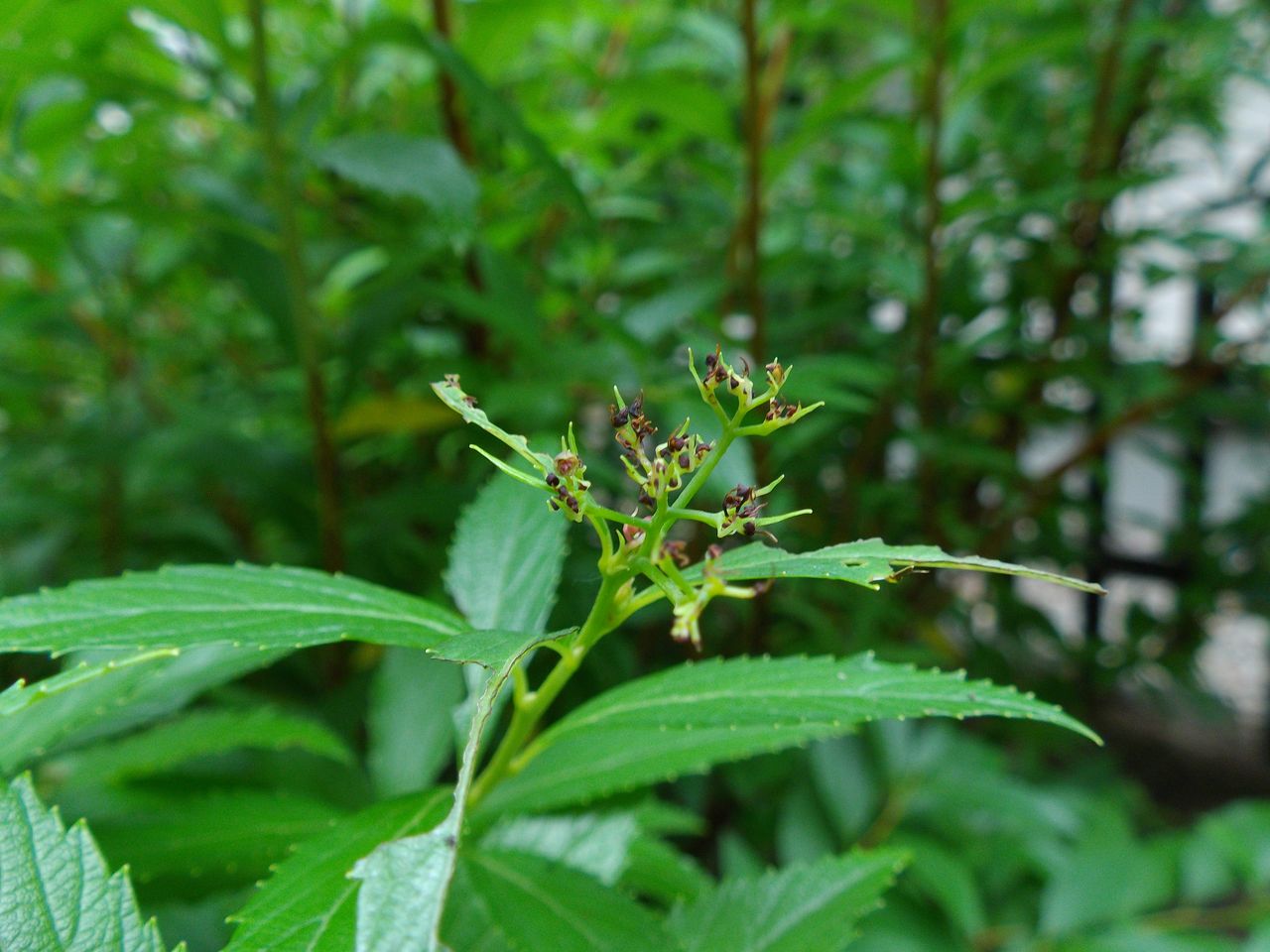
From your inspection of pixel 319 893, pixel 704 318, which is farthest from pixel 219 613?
pixel 704 318

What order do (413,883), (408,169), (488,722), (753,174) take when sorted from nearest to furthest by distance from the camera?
(413,883)
(488,722)
(408,169)
(753,174)

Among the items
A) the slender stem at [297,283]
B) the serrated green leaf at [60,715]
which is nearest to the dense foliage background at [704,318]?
the slender stem at [297,283]

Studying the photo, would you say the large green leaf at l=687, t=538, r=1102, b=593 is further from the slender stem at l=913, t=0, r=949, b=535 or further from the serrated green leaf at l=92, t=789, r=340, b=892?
the slender stem at l=913, t=0, r=949, b=535

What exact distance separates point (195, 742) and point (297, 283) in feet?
0.86

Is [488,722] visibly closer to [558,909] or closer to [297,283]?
[558,909]

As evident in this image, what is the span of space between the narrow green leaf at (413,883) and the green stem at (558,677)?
0.05 metres

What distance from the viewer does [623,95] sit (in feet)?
1.83

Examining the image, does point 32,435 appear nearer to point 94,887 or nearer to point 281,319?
point 281,319

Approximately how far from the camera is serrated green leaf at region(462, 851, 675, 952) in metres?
0.24

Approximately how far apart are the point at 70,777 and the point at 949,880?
51 centimetres

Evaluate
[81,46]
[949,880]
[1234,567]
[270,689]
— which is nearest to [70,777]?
[270,689]

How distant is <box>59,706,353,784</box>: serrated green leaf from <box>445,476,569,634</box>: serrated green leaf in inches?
3.4

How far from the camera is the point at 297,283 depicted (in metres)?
0.49

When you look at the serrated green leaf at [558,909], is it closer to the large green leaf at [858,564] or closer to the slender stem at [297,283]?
the large green leaf at [858,564]
